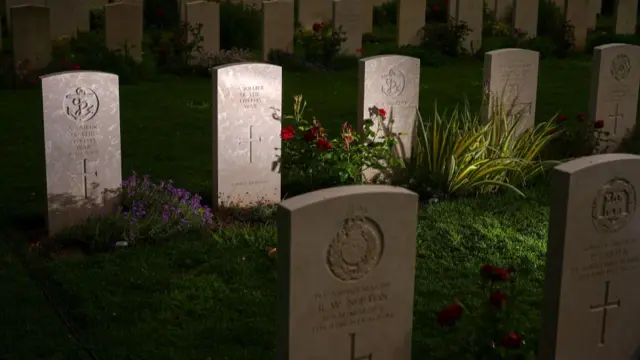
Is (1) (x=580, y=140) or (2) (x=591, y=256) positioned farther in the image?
(1) (x=580, y=140)

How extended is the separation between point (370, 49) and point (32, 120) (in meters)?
6.12

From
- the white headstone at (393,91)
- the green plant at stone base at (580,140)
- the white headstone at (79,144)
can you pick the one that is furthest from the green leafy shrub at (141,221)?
the green plant at stone base at (580,140)

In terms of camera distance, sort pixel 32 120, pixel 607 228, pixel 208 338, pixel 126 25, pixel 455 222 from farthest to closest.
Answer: pixel 126 25 < pixel 32 120 < pixel 455 222 < pixel 208 338 < pixel 607 228

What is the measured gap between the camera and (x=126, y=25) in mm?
12375

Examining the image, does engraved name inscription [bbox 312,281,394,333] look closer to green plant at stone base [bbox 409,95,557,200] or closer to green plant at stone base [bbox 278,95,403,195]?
green plant at stone base [bbox 278,95,403,195]

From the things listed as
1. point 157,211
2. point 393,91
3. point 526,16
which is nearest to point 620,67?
point 393,91

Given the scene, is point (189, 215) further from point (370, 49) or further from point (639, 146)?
point (370, 49)

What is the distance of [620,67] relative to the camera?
8.95 metres

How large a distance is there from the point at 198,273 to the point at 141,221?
81 cm

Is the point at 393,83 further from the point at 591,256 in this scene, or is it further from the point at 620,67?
the point at 591,256

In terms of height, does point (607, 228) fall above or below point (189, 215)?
above

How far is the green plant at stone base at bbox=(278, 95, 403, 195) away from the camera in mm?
7496

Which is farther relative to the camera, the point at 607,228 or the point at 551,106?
the point at 551,106

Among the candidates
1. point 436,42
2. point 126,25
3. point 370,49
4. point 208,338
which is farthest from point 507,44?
point 208,338
